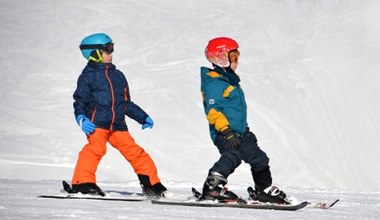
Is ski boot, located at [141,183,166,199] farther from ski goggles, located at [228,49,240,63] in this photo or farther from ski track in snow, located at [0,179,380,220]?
ski goggles, located at [228,49,240,63]

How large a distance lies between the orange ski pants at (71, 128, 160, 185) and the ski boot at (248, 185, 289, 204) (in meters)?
0.91

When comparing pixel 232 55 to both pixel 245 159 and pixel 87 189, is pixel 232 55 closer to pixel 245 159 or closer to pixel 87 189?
pixel 245 159

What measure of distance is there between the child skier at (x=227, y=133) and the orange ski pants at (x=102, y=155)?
30.2 inches

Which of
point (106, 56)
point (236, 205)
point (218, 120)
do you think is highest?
point (106, 56)

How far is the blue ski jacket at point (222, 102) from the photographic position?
6.11 metres

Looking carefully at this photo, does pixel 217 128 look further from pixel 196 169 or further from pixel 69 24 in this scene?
pixel 69 24

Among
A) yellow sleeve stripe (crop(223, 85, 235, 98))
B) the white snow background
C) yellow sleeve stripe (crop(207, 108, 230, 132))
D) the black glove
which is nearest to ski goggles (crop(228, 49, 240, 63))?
yellow sleeve stripe (crop(223, 85, 235, 98))

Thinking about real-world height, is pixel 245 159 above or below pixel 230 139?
below

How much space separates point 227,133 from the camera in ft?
19.6

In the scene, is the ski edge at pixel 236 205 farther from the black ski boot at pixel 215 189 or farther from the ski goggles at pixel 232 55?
the ski goggles at pixel 232 55

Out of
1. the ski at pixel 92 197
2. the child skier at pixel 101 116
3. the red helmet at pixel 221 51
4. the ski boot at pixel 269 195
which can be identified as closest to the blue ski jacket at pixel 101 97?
the child skier at pixel 101 116

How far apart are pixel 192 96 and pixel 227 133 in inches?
209

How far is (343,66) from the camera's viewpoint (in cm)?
1216

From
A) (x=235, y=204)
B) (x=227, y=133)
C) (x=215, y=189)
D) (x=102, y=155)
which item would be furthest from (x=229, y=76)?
(x=102, y=155)
